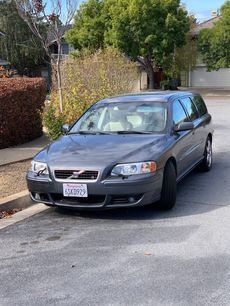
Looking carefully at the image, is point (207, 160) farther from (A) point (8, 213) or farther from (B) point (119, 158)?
(A) point (8, 213)

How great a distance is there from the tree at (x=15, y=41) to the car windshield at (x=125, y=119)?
40945 mm

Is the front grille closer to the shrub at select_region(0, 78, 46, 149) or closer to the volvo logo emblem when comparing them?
the volvo logo emblem

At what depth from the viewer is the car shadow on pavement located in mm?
6480

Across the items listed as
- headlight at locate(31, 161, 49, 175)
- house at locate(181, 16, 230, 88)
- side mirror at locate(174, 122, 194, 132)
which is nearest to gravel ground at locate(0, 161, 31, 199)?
headlight at locate(31, 161, 49, 175)

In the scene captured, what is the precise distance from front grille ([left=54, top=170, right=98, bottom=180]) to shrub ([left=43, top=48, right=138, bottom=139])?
15.7 feet

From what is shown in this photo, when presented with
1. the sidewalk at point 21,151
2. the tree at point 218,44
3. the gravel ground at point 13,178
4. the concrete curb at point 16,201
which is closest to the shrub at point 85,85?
the sidewalk at point 21,151

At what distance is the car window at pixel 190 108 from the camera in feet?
27.7

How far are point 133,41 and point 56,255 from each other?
3004 centimetres

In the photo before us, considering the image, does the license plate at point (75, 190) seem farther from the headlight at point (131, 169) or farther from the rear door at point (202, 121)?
the rear door at point (202, 121)

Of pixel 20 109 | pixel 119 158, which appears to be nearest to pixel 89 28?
pixel 20 109

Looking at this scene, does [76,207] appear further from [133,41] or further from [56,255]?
[133,41]

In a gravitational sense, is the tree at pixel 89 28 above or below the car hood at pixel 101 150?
above

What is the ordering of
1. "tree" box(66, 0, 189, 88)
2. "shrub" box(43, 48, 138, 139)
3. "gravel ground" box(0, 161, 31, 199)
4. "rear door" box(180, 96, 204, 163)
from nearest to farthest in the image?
1. "gravel ground" box(0, 161, 31, 199)
2. "rear door" box(180, 96, 204, 163)
3. "shrub" box(43, 48, 138, 139)
4. "tree" box(66, 0, 189, 88)

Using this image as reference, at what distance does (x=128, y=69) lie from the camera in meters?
16.2
